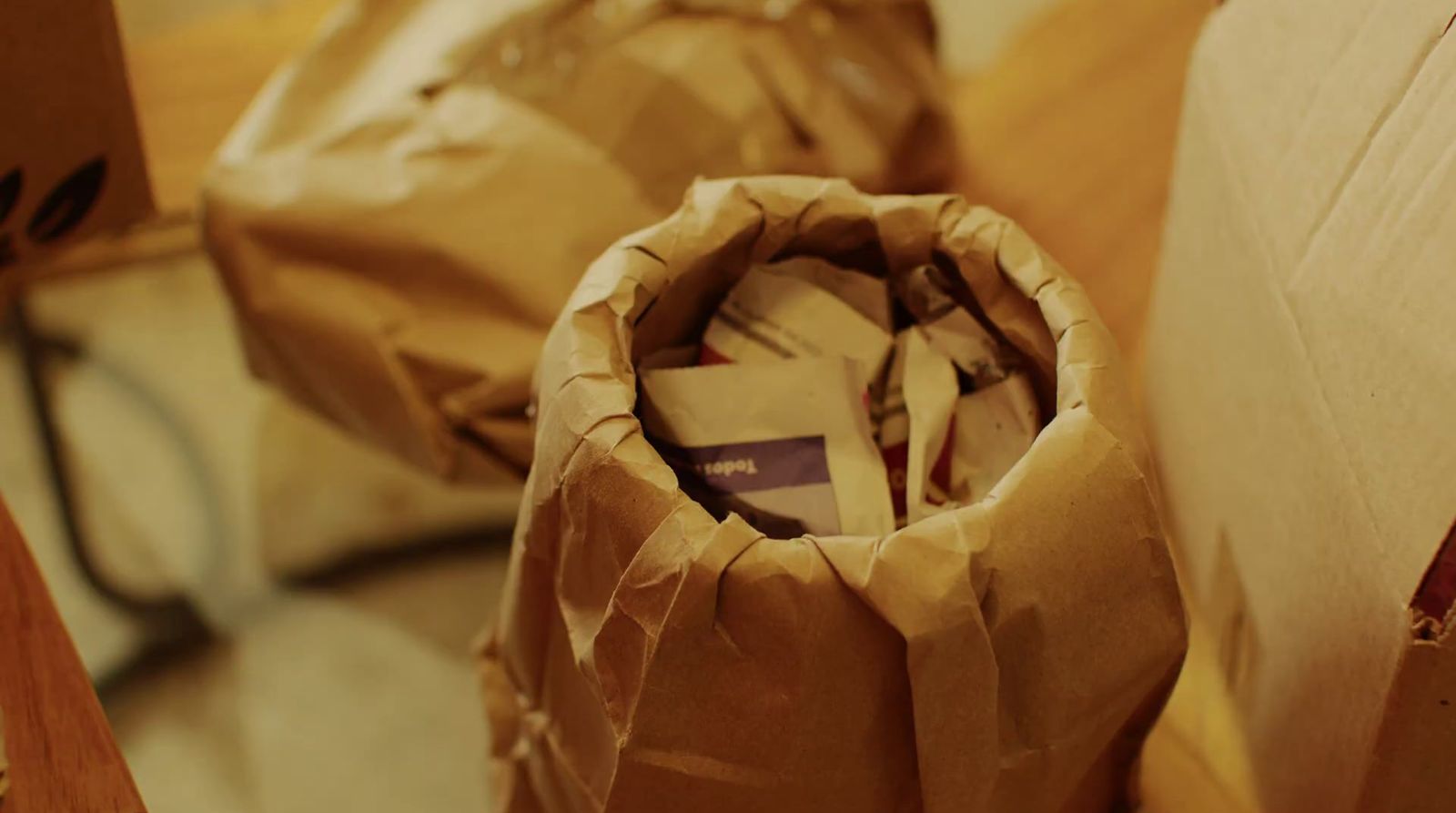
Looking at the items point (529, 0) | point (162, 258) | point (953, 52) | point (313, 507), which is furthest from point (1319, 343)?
point (162, 258)

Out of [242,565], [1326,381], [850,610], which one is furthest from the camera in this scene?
[242,565]

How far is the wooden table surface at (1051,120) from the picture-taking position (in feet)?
3.63

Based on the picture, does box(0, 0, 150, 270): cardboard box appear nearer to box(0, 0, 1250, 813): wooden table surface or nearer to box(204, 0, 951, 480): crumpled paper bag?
box(204, 0, 951, 480): crumpled paper bag

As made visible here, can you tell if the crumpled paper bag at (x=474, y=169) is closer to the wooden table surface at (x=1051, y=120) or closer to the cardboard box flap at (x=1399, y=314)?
the wooden table surface at (x=1051, y=120)

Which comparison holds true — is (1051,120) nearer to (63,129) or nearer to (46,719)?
(63,129)

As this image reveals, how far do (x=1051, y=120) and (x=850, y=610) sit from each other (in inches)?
33.5

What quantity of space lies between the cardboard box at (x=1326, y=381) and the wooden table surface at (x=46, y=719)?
50 cm

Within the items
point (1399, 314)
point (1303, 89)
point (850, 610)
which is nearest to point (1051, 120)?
point (1303, 89)

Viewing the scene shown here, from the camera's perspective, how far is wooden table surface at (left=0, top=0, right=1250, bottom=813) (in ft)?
3.63

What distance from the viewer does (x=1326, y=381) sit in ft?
1.94

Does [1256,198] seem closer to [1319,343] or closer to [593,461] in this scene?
[1319,343]

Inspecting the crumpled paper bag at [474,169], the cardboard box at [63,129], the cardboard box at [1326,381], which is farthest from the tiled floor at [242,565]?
the cardboard box at [1326,381]

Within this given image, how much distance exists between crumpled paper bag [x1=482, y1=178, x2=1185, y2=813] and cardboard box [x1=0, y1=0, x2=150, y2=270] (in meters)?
0.35

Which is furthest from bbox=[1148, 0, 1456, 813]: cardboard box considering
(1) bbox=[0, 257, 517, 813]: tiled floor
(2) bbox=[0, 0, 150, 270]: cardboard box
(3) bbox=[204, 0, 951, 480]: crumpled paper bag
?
(2) bbox=[0, 0, 150, 270]: cardboard box
